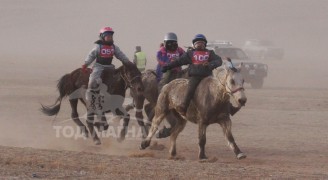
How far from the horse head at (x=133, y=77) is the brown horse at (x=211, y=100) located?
1183 millimetres

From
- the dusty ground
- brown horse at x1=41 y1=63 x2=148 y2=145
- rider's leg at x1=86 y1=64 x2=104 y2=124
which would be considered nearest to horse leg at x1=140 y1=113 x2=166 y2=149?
the dusty ground

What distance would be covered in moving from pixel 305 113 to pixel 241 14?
76486 mm

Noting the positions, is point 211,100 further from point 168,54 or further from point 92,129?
point 92,129

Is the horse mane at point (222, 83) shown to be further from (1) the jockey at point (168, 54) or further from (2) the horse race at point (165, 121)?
(1) the jockey at point (168, 54)

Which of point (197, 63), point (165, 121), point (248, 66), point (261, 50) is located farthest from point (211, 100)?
point (261, 50)

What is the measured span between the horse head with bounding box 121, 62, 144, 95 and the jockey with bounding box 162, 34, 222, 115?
1.45 m

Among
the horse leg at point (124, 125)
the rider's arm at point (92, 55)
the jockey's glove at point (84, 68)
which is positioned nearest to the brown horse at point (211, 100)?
the horse leg at point (124, 125)

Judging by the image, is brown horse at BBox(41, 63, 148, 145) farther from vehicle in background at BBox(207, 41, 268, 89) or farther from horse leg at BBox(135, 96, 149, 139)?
vehicle in background at BBox(207, 41, 268, 89)

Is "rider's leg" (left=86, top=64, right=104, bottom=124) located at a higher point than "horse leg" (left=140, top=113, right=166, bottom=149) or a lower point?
higher

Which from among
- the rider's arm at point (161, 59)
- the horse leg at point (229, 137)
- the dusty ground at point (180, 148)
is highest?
the rider's arm at point (161, 59)

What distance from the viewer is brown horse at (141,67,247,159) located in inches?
481

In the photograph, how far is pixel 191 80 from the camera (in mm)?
13125

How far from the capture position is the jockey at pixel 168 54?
14.9 m

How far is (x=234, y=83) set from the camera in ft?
39.8
